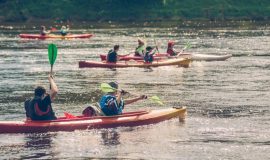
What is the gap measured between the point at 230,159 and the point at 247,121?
588cm

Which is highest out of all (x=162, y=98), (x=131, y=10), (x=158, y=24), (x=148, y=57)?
(x=131, y=10)

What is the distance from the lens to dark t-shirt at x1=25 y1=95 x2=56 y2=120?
2400cm

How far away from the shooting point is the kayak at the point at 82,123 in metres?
24.1

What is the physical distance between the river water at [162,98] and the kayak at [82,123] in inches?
8.1

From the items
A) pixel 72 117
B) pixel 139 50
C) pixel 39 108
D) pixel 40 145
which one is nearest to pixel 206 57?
pixel 139 50

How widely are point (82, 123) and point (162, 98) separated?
8.77 meters

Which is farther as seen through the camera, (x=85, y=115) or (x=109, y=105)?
(x=85, y=115)

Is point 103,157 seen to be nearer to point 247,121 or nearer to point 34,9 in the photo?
point 247,121

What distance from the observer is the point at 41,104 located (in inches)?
945

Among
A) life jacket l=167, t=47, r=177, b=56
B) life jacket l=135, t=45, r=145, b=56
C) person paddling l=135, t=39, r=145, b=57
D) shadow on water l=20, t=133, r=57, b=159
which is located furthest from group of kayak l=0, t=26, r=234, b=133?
life jacket l=167, t=47, r=177, b=56

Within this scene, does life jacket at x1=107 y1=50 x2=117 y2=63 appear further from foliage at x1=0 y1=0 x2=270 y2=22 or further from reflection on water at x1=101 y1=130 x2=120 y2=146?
foliage at x1=0 y1=0 x2=270 y2=22

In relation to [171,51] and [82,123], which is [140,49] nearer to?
[171,51]

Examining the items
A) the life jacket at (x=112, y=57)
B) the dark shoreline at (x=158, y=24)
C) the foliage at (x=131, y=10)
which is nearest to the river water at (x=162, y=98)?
the life jacket at (x=112, y=57)

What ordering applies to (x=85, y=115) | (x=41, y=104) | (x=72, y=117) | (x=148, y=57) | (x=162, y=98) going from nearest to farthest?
(x=41, y=104) < (x=72, y=117) < (x=85, y=115) < (x=162, y=98) < (x=148, y=57)
